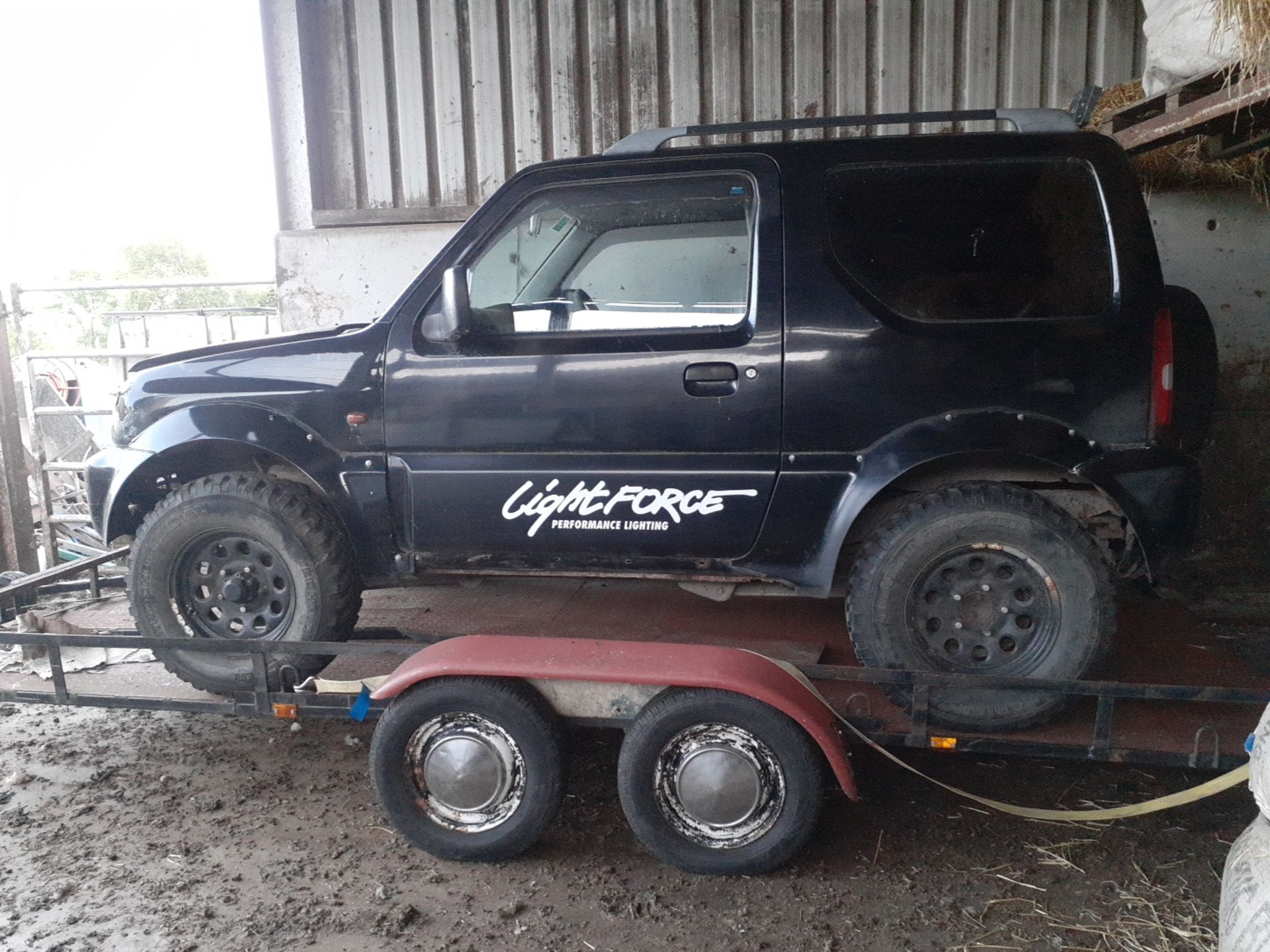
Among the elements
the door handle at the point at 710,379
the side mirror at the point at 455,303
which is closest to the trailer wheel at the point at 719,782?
the door handle at the point at 710,379

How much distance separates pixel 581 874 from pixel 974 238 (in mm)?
2445

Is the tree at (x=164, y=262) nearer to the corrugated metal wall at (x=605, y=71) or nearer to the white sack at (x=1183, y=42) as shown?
the corrugated metal wall at (x=605, y=71)

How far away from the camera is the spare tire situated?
3080 mm

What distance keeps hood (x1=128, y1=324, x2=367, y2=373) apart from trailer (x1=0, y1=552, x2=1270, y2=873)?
3.63ft

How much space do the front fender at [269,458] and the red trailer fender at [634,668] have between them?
0.60m

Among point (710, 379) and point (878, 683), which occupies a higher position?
point (710, 379)

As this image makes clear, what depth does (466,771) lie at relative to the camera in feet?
9.13

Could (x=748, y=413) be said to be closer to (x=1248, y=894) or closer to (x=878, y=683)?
(x=878, y=683)

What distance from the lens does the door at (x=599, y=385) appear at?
2988 mm

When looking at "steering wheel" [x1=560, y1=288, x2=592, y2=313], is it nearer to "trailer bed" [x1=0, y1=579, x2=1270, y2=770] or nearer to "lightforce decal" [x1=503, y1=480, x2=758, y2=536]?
"lightforce decal" [x1=503, y1=480, x2=758, y2=536]

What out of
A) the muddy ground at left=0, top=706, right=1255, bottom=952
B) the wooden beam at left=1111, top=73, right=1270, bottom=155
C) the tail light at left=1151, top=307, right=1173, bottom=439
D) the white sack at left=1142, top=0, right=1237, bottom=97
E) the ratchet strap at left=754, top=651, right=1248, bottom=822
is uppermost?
the white sack at left=1142, top=0, right=1237, bottom=97

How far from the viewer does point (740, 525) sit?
3045mm

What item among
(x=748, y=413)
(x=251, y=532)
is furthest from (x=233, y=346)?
(x=748, y=413)

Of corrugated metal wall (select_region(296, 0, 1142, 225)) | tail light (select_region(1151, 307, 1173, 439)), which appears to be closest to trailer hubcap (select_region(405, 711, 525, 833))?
tail light (select_region(1151, 307, 1173, 439))
